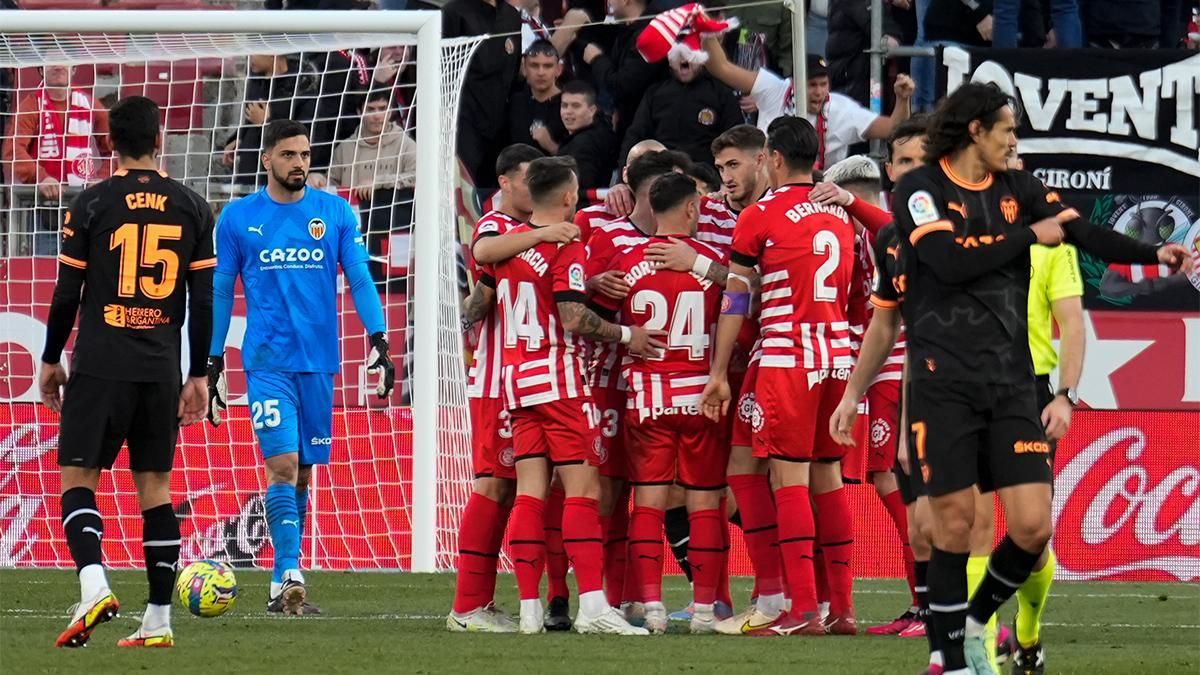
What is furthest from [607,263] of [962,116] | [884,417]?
[962,116]

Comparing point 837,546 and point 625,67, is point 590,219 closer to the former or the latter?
point 837,546

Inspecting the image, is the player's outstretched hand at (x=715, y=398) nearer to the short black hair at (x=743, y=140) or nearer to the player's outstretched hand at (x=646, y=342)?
the player's outstretched hand at (x=646, y=342)

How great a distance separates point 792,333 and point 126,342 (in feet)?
8.86

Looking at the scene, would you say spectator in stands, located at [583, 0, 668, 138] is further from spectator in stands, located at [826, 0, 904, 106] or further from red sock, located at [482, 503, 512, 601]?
red sock, located at [482, 503, 512, 601]

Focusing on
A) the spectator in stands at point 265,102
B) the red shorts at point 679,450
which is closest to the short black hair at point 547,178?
the red shorts at point 679,450

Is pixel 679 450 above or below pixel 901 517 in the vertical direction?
above

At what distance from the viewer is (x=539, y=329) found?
791 centimetres

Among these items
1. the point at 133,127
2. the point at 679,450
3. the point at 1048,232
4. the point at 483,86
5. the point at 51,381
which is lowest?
the point at 679,450

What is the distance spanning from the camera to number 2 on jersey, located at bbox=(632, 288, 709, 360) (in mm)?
8141

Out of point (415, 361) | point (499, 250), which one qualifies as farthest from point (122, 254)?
point (415, 361)

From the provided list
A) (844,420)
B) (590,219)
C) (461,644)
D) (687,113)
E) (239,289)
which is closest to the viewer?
(844,420)

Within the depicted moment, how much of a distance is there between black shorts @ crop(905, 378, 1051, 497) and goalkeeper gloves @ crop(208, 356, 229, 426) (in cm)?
434

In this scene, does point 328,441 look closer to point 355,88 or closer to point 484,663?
point 484,663

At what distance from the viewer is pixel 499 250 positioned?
788 centimetres
